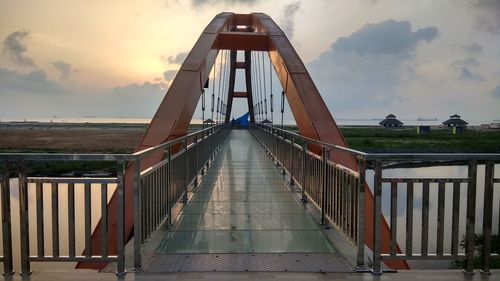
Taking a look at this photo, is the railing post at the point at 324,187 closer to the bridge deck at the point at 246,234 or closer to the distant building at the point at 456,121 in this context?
the bridge deck at the point at 246,234

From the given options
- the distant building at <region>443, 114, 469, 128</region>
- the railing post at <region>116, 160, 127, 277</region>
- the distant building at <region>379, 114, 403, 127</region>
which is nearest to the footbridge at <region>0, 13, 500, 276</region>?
the railing post at <region>116, 160, 127, 277</region>

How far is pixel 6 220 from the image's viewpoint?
3182 millimetres

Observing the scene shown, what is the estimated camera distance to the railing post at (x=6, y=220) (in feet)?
10.3

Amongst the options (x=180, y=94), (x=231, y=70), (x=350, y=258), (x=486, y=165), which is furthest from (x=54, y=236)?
(x=231, y=70)

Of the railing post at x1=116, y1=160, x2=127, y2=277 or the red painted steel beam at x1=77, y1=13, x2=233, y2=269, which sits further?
the red painted steel beam at x1=77, y1=13, x2=233, y2=269

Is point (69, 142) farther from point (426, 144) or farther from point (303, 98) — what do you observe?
point (303, 98)

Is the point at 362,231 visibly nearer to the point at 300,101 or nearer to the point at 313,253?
the point at 313,253

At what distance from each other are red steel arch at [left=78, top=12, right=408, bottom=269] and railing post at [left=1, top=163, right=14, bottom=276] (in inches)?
51.7

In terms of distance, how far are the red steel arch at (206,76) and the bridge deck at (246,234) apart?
717mm

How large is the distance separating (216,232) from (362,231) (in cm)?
174

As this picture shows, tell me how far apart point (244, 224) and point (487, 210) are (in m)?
2.57

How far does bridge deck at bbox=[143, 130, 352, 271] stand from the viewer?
360cm

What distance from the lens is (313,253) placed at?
382 cm

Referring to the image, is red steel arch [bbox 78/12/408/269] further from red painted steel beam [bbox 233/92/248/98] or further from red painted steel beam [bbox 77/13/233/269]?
red painted steel beam [bbox 233/92/248/98]
